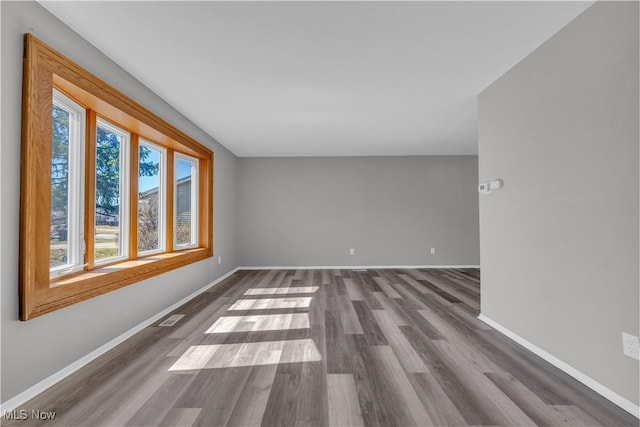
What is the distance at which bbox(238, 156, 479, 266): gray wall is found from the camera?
6.08 metres

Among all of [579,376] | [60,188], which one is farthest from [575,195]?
[60,188]

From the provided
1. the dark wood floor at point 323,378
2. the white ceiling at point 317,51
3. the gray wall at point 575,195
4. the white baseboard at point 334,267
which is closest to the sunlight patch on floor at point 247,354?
the dark wood floor at point 323,378

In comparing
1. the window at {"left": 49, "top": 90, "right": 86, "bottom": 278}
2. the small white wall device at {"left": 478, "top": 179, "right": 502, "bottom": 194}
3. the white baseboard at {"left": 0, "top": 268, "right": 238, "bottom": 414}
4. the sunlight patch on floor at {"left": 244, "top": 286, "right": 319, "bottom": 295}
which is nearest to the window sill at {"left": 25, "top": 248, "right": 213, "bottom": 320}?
the window at {"left": 49, "top": 90, "right": 86, "bottom": 278}

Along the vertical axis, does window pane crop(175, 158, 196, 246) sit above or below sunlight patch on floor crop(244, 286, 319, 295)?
above

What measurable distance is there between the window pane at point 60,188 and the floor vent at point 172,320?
1.04 meters

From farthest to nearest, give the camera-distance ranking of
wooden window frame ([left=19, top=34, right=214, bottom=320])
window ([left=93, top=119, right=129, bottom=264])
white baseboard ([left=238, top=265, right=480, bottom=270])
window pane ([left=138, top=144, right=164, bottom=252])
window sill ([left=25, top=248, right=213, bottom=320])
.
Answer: white baseboard ([left=238, top=265, right=480, bottom=270])
window pane ([left=138, top=144, right=164, bottom=252])
window ([left=93, top=119, right=129, bottom=264])
window sill ([left=25, top=248, right=213, bottom=320])
wooden window frame ([left=19, top=34, right=214, bottom=320])

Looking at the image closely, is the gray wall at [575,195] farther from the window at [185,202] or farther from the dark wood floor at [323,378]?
the window at [185,202]

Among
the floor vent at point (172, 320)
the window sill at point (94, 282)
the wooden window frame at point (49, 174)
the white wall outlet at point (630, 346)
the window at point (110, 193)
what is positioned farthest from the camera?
the floor vent at point (172, 320)

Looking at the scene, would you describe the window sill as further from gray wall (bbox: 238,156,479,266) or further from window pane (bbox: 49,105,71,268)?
gray wall (bbox: 238,156,479,266)

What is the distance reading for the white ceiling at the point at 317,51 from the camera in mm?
1781

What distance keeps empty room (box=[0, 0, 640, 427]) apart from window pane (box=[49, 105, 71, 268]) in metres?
0.02

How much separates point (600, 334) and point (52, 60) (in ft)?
12.4

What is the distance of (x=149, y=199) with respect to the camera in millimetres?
3525

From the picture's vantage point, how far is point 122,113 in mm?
2492
